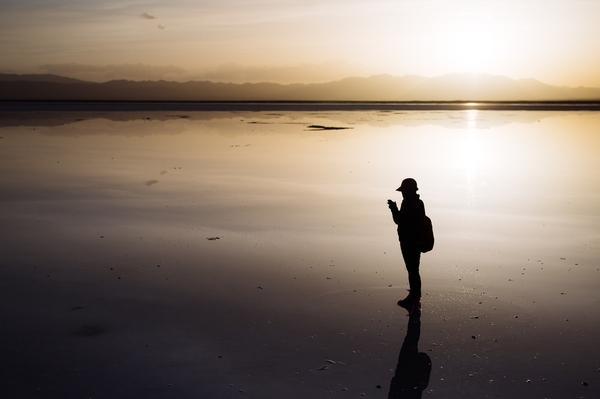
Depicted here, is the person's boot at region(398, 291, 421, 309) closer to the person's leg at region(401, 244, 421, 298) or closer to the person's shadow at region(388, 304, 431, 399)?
the person's leg at region(401, 244, 421, 298)

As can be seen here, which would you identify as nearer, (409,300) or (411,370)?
(411,370)

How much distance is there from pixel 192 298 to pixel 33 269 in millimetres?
3502

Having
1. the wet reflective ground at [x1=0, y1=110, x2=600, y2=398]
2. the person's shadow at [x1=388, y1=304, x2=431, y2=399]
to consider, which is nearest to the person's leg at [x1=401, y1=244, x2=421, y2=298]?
the wet reflective ground at [x1=0, y1=110, x2=600, y2=398]

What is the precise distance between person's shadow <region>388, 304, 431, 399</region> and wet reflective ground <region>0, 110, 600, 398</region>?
1.4 inches

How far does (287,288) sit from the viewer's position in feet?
34.5

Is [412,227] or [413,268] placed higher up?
[412,227]

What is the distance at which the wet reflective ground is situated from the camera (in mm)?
7316

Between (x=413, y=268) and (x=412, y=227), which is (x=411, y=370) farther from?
(x=412, y=227)

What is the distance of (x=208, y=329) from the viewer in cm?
873

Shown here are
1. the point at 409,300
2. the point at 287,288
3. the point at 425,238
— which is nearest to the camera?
the point at 409,300

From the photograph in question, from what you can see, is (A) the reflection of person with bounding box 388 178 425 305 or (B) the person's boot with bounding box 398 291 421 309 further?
(A) the reflection of person with bounding box 388 178 425 305

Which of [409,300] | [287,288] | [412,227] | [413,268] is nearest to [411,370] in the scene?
[409,300]

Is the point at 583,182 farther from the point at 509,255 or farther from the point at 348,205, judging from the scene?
the point at 509,255

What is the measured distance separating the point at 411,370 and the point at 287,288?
343 cm
